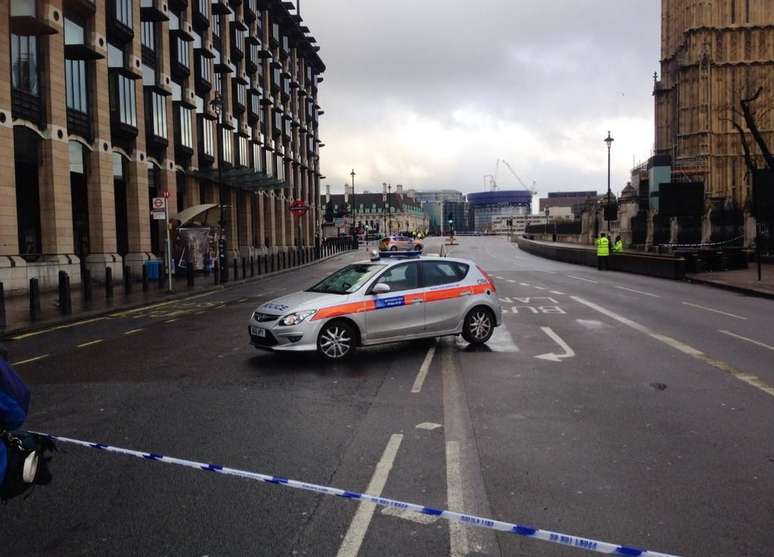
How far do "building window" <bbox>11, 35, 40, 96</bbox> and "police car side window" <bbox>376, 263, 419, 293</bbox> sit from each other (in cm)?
2032

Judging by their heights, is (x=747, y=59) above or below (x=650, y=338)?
above

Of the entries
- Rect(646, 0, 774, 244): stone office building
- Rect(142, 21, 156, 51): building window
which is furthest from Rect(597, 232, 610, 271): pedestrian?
Rect(646, 0, 774, 244): stone office building

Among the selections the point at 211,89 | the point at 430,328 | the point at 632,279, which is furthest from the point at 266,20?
the point at 430,328

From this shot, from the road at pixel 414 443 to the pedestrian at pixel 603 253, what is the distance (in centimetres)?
2297

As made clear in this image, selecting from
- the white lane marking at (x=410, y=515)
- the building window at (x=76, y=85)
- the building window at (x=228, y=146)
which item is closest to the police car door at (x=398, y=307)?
the white lane marking at (x=410, y=515)

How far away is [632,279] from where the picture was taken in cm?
2791

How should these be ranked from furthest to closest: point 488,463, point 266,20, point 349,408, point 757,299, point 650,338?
1. point 266,20
2. point 757,299
3. point 650,338
4. point 349,408
5. point 488,463

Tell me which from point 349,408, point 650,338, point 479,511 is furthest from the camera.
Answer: point 650,338

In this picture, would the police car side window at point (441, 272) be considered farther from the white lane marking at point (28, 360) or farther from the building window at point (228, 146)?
the building window at point (228, 146)

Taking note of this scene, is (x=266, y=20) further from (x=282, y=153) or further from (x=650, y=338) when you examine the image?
(x=650, y=338)

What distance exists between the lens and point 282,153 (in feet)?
210

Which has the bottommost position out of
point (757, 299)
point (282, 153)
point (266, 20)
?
point (757, 299)

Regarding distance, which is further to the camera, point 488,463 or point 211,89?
point 211,89

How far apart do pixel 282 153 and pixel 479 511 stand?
62096mm
